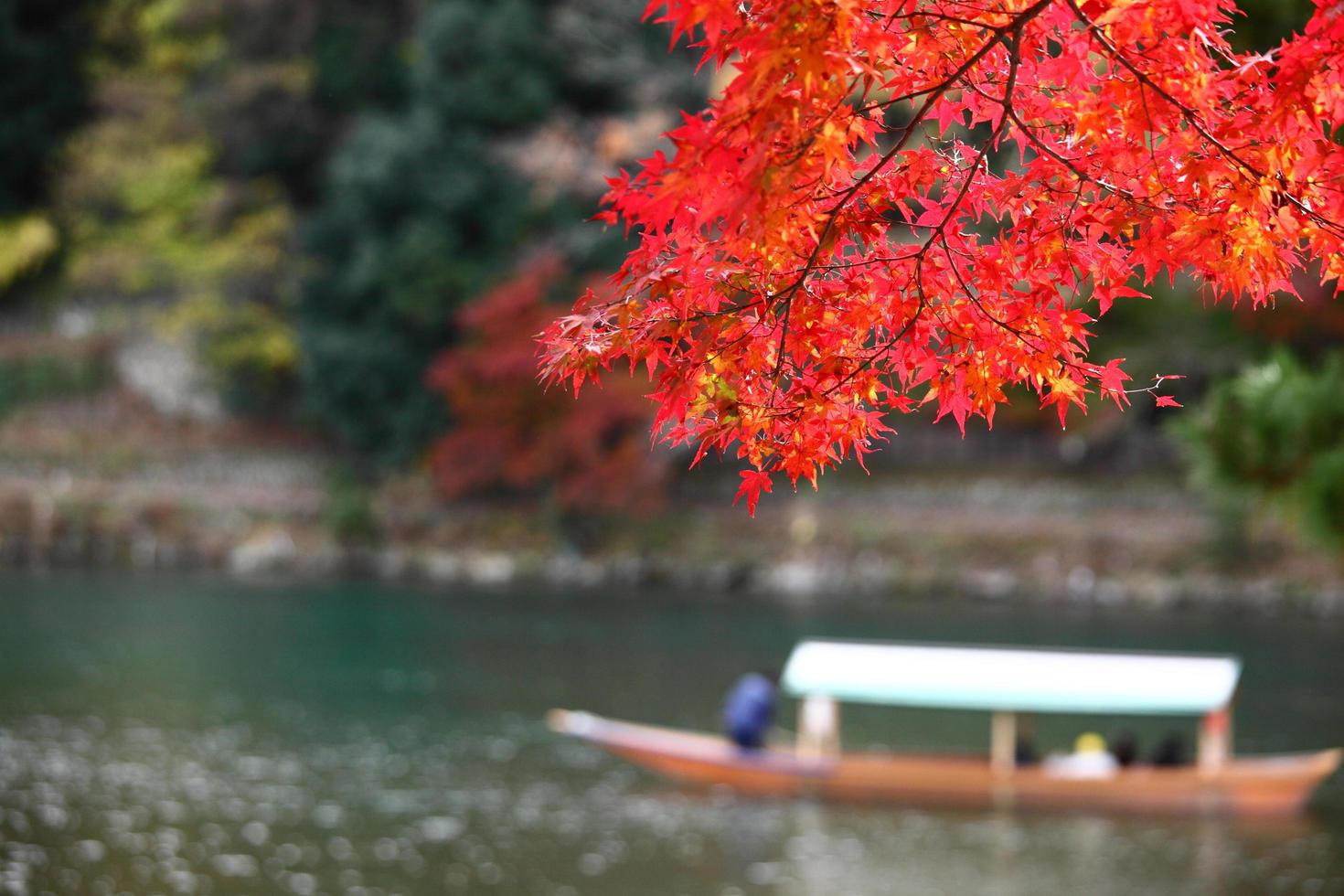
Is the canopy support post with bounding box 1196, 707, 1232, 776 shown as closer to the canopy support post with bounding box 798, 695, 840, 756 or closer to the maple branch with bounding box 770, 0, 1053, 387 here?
the canopy support post with bounding box 798, 695, 840, 756

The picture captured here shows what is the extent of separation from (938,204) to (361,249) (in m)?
25.3

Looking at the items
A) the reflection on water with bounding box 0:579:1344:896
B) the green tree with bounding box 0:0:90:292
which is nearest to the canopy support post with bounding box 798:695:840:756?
the reflection on water with bounding box 0:579:1344:896

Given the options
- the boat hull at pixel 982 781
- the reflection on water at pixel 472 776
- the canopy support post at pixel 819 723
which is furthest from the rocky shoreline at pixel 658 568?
the boat hull at pixel 982 781

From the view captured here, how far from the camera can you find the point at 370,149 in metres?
27.2

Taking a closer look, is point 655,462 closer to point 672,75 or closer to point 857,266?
point 672,75

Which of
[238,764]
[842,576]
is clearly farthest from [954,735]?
[842,576]

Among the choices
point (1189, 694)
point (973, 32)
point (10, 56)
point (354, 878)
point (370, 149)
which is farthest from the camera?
point (10, 56)

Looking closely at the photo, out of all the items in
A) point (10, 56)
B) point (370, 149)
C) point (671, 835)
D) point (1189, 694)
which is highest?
point (10, 56)

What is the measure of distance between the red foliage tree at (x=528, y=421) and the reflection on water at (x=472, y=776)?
4845 millimetres

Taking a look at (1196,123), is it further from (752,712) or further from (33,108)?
(33,108)

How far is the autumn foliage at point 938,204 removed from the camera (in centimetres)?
253

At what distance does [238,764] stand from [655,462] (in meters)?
13.6

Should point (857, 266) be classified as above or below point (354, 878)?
above

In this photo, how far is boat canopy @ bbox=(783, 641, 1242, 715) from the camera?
13.1m
